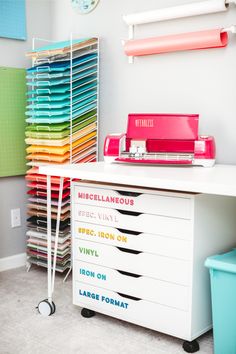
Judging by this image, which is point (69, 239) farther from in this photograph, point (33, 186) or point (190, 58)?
point (190, 58)

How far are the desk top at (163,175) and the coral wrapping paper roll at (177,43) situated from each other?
580mm

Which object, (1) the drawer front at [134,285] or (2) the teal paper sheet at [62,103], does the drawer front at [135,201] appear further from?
(2) the teal paper sheet at [62,103]

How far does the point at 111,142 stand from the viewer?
2.33 m

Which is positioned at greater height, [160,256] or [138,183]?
[138,183]

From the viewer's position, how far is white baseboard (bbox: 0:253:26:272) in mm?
2971

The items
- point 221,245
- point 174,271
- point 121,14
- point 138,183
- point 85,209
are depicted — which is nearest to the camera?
point 138,183

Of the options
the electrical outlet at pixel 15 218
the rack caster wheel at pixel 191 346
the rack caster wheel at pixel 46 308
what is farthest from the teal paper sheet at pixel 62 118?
the rack caster wheel at pixel 191 346

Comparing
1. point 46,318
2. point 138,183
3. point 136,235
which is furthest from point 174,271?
point 46,318

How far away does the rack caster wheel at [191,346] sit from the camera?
196 centimetres

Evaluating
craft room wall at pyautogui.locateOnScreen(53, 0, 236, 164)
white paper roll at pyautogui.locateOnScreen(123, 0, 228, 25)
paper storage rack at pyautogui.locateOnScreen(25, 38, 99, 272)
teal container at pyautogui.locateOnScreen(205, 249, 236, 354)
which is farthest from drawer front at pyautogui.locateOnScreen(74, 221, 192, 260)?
white paper roll at pyautogui.locateOnScreen(123, 0, 228, 25)

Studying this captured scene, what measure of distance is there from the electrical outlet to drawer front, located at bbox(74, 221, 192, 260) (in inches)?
33.1

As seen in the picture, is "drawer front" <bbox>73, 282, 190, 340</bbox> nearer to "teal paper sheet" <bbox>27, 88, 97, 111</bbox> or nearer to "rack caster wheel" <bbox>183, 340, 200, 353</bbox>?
"rack caster wheel" <bbox>183, 340, 200, 353</bbox>

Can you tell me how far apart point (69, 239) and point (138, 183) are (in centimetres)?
108

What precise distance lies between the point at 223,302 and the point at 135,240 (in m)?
0.44
